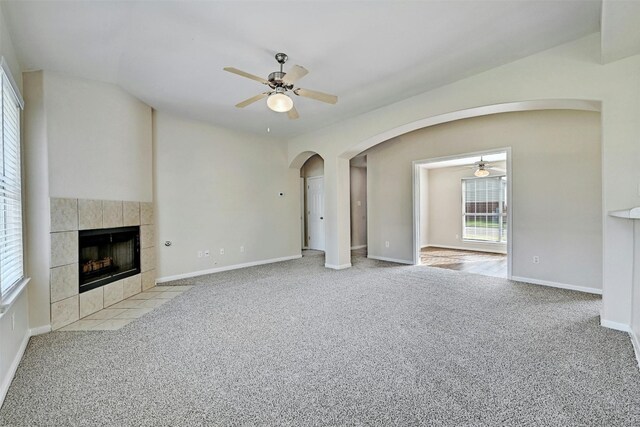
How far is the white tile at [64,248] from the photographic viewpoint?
9.40ft

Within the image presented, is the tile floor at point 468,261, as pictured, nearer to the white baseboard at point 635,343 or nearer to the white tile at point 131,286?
the white baseboard at point 635,343

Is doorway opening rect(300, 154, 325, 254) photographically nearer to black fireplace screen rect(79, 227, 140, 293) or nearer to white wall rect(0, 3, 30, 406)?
black fireplace screen rect(79, 227, 140, 293)

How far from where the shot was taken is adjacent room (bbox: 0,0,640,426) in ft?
5.95

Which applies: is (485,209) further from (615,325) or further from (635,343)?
(635,343)

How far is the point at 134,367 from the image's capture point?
2094mm

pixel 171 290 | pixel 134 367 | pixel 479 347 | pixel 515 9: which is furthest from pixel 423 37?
pixel 171 290

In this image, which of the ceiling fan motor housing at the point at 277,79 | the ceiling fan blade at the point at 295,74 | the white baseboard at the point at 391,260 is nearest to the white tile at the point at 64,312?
the ceiling fan motor housing at the point at 277,79

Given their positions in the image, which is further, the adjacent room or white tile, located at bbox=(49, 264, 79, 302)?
white tile, located at bbox=(49, 264, 79, 302)

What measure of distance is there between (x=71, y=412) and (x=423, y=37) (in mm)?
3793

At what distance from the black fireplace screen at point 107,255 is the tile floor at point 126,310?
1.05 ft

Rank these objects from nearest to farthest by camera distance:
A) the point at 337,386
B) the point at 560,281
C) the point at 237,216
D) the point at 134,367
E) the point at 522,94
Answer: the point at 337,386 → the point at 134,367 → the point at 522,94 → the point at 560,281 → the point at 237,216

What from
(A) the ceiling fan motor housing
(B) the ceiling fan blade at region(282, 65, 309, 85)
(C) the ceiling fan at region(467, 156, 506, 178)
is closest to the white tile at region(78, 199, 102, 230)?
(A) the ceiling fan motor housing

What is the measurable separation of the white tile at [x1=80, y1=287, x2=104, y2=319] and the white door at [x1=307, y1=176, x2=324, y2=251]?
5.14 m

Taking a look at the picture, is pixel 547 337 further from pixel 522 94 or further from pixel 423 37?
pixel 423 37
